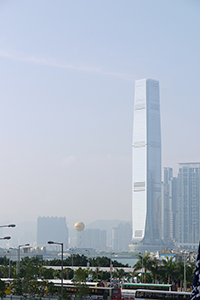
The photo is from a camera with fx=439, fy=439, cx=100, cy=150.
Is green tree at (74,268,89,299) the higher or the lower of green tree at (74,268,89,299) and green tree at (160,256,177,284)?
the higher

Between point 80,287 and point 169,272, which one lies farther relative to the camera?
point 169,272

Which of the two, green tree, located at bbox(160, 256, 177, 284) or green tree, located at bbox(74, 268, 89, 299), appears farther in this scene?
green tree, located at bbox(160, 256, 177, 284)

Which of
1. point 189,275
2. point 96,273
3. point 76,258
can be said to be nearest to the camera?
point 189,275

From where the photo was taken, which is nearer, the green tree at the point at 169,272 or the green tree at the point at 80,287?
the green tree at the point at 80,287

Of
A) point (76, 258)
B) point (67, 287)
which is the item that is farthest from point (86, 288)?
point (76, 258)

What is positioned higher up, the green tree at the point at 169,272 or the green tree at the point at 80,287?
the green tree at the point at 80,287

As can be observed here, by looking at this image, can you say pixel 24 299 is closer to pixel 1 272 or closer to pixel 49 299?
pixel 49 299

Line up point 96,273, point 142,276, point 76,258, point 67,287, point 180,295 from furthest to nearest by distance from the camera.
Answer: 1. point 76,258
2. point 96,273
3. point 142,276
4. point 67,287
5. point 180,295

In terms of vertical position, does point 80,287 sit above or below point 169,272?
above

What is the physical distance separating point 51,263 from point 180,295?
71.6 meters

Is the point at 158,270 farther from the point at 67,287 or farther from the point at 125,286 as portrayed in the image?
the point at 67,287

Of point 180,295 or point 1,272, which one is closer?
point 180,295

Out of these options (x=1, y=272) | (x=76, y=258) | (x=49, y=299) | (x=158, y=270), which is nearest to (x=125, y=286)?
(x=158, y=270)

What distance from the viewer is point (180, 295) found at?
41500mm
